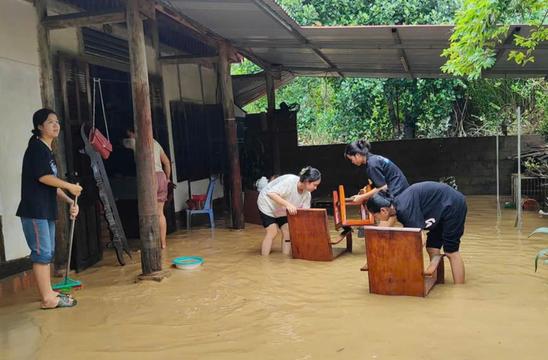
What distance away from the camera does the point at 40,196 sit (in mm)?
4156

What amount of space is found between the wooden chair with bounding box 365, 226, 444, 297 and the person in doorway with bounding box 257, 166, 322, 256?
1474 mm

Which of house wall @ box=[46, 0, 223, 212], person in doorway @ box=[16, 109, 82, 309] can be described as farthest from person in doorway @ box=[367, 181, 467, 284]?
house wall @ box=[46, 0, 223, 212]

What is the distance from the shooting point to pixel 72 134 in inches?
230

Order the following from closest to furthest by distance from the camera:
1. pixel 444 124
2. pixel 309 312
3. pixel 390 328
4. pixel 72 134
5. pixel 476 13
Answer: pixel 390 328
pixel 309 312
pixel 476 13
pixel 72 134
pixel 444 124

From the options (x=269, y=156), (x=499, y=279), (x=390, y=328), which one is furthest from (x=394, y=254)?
(x=269, y=156)

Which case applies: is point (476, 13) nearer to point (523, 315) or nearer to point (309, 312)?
point (523, 315)

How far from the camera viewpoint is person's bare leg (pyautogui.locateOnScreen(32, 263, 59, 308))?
165 inches

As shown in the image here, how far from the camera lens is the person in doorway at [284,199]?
229 inches

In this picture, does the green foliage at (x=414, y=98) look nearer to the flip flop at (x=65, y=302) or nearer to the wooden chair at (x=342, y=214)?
the wooden chair at (x=342, y=214)

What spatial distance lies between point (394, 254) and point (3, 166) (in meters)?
3.68

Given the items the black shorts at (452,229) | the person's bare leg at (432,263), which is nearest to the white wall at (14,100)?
the person's bare leg at (432,263)

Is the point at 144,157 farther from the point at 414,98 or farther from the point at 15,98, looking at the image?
the point at 414,98

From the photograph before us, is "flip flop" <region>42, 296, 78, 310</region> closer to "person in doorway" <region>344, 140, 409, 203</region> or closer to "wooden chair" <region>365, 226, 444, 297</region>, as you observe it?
"wooden chair" <region>365, 226, 444, 297</region>

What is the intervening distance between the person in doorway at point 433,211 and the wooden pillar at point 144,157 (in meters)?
2.20
